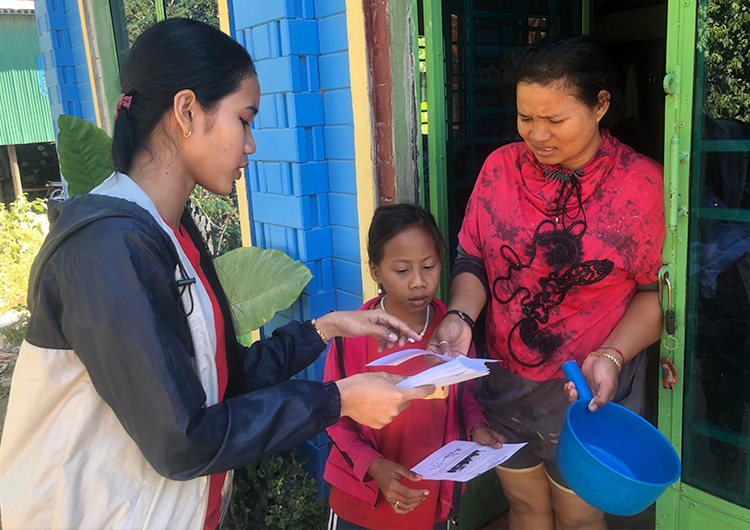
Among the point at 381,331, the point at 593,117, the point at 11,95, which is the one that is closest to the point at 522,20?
the point at 593,117

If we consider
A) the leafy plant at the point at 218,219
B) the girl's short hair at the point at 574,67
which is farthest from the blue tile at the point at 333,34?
the leafy plant at the point at 218,219

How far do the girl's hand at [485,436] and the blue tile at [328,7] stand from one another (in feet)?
5.74

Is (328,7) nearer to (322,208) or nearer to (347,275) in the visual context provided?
(322,208)

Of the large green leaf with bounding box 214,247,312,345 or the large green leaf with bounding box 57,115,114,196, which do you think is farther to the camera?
the large green leaf with bounding box 57,115,114,196

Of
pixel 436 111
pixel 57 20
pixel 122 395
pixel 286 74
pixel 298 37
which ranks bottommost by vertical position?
pixel 122 395

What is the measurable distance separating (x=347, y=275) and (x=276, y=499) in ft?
3.74

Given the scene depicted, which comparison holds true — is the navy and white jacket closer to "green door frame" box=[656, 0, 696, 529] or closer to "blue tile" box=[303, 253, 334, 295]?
"green door frame" box=[656, 0, 696, 529]

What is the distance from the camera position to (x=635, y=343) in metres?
1.76

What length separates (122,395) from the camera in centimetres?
111

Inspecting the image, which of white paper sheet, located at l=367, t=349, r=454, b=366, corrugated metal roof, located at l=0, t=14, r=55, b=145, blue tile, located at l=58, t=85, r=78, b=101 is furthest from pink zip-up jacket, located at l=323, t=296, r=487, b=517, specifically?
corrugated metal roof, located at l=0, t=14, r=55, b=145

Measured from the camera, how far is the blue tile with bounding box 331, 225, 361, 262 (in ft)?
8.89

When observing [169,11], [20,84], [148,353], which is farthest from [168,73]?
[20,84]

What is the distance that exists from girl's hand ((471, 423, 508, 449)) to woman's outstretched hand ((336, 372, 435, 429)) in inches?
27.2

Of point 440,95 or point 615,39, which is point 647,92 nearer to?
point 615,39
